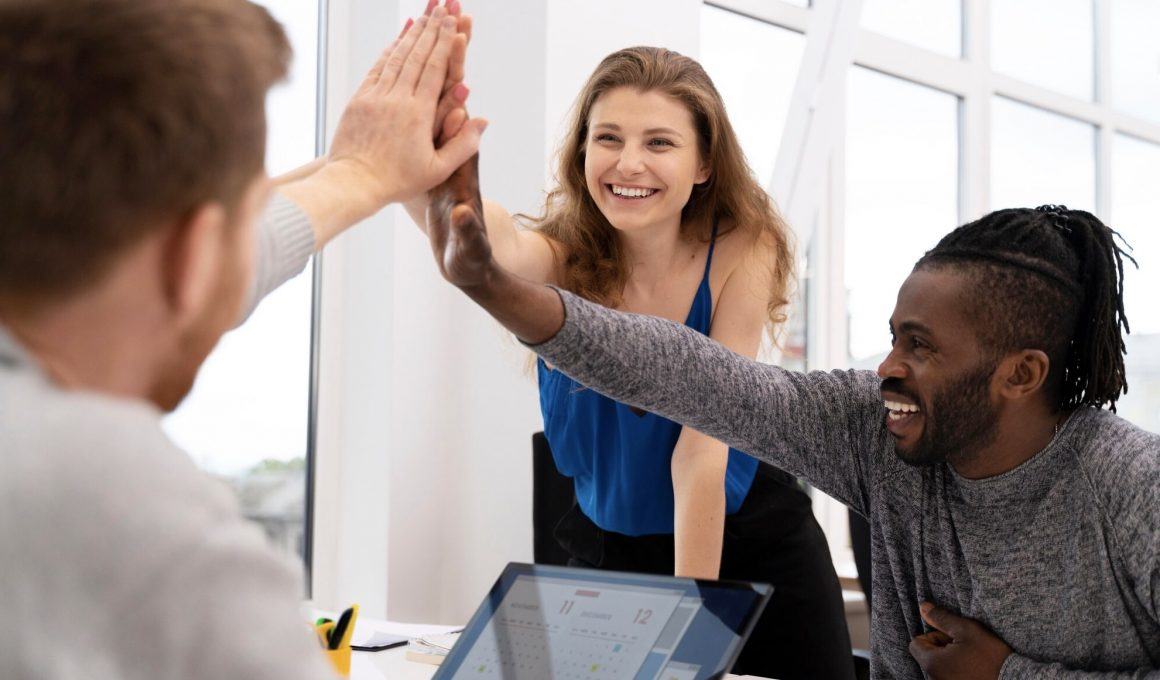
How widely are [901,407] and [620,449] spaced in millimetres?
643

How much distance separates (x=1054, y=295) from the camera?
1372 millimetres

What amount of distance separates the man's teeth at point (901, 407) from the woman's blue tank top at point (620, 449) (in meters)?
0.57

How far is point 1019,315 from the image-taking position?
4.47ft

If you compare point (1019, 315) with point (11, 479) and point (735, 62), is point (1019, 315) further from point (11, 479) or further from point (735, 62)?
point (735, 62)

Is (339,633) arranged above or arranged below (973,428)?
below

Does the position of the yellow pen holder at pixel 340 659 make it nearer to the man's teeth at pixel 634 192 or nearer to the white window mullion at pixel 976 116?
the man's teeth at pixel 634 192

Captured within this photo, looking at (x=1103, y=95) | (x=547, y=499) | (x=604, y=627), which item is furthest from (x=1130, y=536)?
(x=1103, y=95)

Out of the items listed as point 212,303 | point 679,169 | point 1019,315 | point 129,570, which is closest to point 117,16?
point 212,303

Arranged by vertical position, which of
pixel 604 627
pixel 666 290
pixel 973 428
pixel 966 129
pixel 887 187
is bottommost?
pixel 604 627

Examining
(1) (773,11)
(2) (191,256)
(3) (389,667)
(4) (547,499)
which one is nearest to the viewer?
(2) (191,256)

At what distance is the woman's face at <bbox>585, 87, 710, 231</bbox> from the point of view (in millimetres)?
1929

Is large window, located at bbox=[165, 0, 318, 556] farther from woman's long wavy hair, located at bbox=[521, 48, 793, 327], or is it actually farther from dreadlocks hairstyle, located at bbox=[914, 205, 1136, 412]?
dreadlocks hairstyle, located at bbox=[914, 205, 1136, 412]

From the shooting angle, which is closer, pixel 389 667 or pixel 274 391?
pixel 389 667

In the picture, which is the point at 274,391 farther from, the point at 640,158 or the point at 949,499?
the point at 949,499
